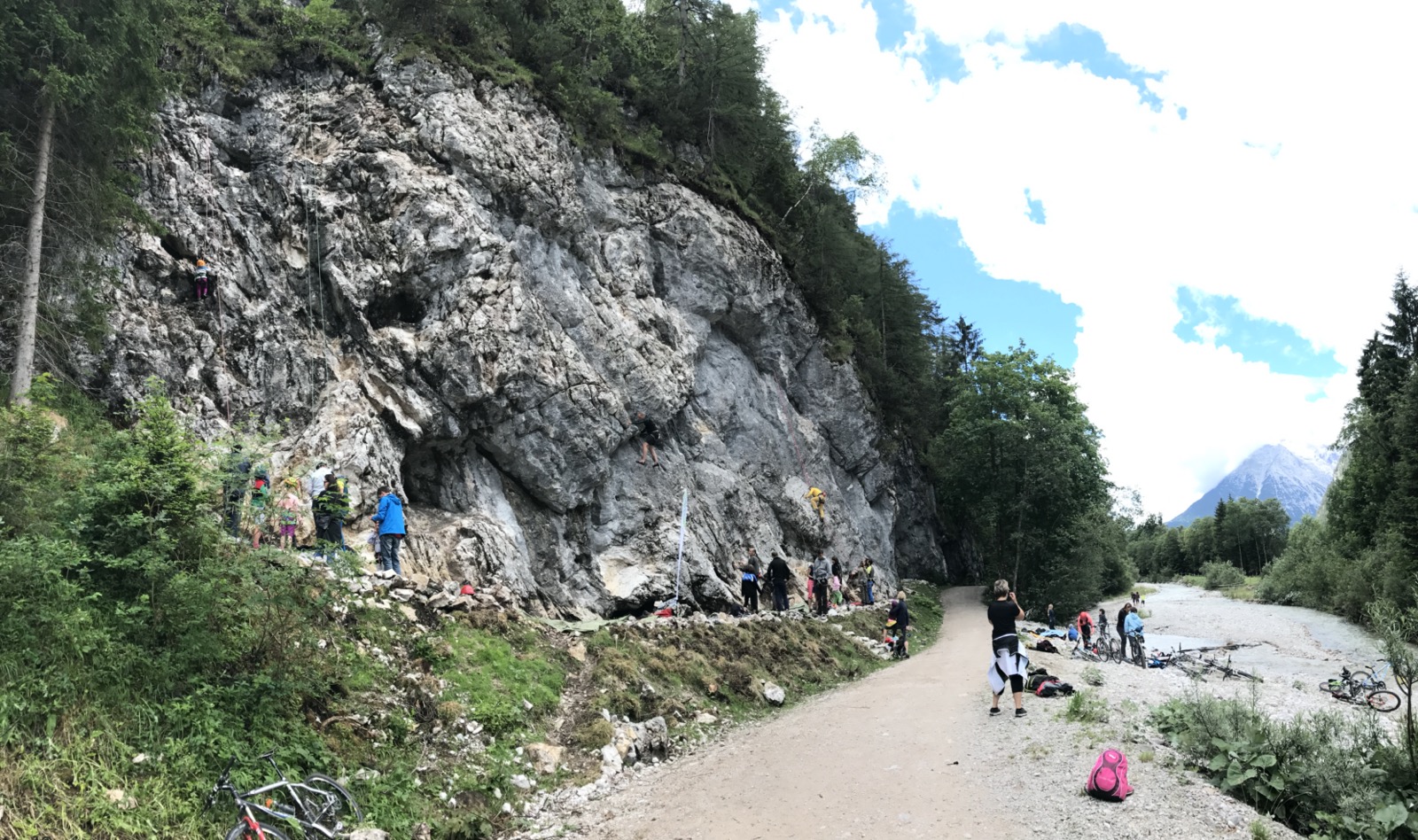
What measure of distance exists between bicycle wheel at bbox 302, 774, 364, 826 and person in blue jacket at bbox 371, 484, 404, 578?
299 inches

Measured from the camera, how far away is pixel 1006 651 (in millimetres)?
11984

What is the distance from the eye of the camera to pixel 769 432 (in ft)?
109

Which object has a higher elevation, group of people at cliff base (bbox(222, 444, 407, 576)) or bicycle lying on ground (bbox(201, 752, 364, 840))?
group of people at cliff base (bbox(222, 444, 407, 576))

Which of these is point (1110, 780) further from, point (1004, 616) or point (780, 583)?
point (780, 583)

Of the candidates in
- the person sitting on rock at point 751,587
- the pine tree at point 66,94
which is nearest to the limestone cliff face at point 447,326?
the person sitting on rock at point 751,587

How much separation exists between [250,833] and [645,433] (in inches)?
789

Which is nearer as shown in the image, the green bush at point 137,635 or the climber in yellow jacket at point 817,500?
the green bush at point 137,635

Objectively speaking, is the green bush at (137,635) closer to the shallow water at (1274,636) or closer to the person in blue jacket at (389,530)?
the person in blue jacket at (389,530)

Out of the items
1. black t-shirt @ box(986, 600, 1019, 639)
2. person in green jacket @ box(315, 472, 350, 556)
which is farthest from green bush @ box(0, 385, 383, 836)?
black t-shirt @ box(986, 600, 1019, 639)

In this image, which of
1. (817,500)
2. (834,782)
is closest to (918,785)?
(834,782)

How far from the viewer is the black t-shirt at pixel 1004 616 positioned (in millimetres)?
11992

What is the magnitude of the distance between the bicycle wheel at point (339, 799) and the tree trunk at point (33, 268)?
36.2 feet

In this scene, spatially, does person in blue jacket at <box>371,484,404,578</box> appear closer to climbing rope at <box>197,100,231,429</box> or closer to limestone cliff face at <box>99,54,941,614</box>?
limestone cliff face at <box>99,54,941,614</box>

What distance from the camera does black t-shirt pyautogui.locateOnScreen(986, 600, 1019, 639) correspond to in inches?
472
